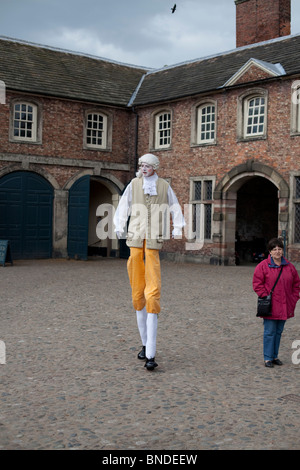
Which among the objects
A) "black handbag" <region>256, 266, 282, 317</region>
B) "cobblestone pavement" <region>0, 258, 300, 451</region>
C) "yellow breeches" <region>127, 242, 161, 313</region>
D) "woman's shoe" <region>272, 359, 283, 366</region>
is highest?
"yellow breeches" <region>127, 242, 161, 313</region>

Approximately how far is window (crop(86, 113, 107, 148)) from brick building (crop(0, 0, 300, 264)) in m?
0.05

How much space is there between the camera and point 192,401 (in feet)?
15.4

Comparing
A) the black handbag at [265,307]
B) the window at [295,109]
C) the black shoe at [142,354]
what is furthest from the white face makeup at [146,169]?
the window at [295,109]

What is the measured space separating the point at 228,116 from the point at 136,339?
14094 mm

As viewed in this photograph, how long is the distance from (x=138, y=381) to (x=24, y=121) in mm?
17147

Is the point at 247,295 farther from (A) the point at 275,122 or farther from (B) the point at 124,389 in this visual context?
(A) the point at 275,122

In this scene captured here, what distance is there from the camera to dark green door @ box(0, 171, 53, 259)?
20484mm

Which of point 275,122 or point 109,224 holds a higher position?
point 275,122

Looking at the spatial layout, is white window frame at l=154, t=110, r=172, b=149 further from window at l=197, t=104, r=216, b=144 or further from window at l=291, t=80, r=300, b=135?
window at l=291, t=80, r=300, b=135

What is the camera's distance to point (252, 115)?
19109mm

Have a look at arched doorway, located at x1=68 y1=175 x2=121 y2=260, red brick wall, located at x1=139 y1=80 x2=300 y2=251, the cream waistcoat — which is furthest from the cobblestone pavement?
arched doorway, located at x1=68 y1=175 x2=121 y2=260

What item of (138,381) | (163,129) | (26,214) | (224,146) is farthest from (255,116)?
(138,381)

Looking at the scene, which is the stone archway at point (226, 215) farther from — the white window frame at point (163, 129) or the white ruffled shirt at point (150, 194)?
the white ruffled shirt at point (150, 194)

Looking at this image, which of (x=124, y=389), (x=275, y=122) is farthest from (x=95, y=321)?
(x=275, y=122)
